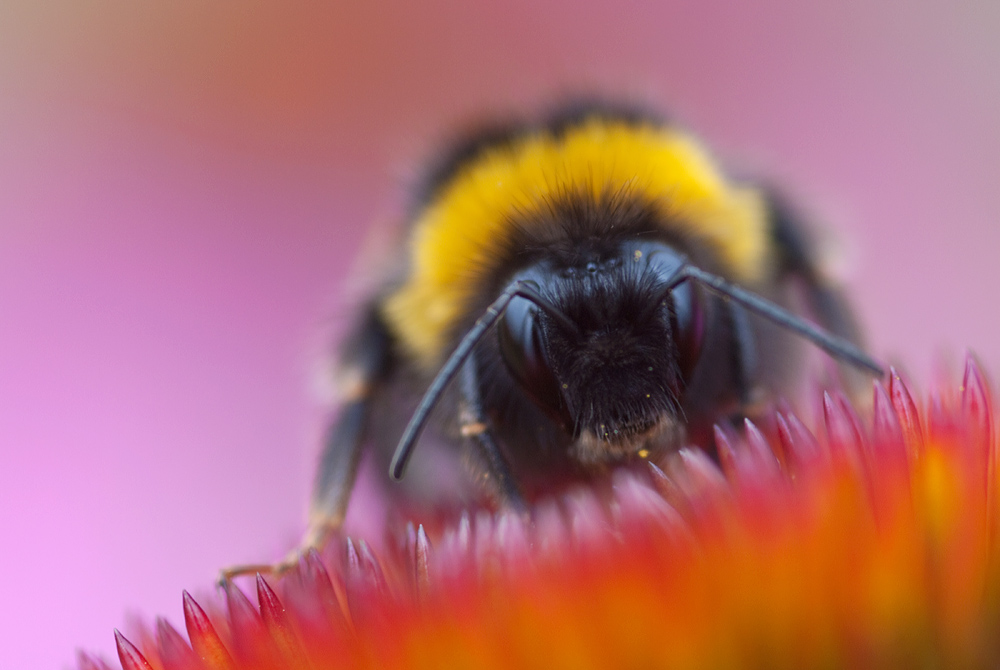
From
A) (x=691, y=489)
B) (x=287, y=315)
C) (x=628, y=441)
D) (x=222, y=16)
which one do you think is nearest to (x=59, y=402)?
(x=287, y=315)

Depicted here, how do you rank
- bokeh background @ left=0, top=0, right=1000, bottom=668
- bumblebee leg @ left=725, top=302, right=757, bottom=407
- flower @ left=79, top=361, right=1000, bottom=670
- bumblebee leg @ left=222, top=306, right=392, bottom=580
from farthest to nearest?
bokeh background @ left=0, top=0, right=1000, bottom=668
bumblebee leg @ left=222, top=306, right=392, bottom=580
bumblebee leg @ left=725, top=302, right=757, bottom=407
flower @ left=79, top=361, right=1000, bottom=670

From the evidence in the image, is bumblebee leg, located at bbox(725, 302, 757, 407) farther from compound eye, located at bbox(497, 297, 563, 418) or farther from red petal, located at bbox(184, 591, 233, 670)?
red petal, located at bbox(184, 591, 233, 670)

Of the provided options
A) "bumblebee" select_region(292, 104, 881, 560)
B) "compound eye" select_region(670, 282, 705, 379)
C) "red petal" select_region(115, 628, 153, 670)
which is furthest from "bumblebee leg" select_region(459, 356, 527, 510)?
"red petal" select_region(115, 628, 153, 670)

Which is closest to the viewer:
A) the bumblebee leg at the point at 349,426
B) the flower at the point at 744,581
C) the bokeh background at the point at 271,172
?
the flower at the point at 744,581

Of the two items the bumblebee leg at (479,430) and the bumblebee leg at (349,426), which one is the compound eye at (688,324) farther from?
the bumblebee leg at (349,426)

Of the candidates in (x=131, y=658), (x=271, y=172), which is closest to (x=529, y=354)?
(x=131, y=658)

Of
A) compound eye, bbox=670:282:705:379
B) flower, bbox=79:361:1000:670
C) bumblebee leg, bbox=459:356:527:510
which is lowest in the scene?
flower, bbox=79:361:1000:670

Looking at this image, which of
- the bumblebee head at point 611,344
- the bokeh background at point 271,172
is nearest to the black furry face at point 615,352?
the bumblebee head at point 611,344
